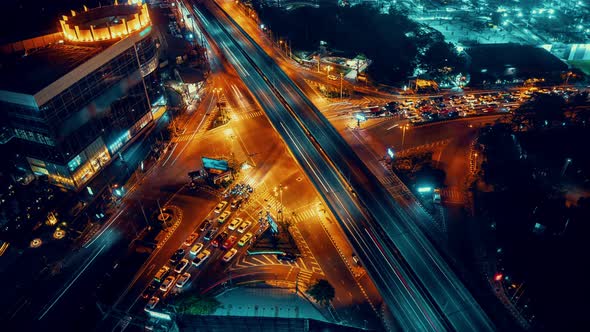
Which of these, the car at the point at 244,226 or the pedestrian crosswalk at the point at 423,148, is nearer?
the car at the point at 244,226

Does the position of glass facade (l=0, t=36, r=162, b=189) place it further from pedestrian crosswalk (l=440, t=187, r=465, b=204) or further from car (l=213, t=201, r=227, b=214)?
pedestrian crosswalk (l=440, t=187, r=465, b=204)

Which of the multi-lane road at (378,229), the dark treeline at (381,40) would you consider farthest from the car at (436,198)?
the dark treeline at (381,40)

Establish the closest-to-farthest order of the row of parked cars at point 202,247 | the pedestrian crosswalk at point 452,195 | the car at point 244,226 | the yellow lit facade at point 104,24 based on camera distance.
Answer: the row of parked cars at point 202,247 → the car at point 244,226 → the pedestrian crosswalk at point 452,195 → the yellow lit facade at point 104,24

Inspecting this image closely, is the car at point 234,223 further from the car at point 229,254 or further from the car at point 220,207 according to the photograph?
the car at point 229,254

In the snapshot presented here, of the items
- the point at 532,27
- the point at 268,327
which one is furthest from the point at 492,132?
the point at 532,27

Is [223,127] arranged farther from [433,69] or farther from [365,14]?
[365,14]

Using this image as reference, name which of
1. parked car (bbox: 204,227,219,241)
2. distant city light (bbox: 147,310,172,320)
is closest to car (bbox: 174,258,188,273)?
parked car (bbox: 204,227,219,241)

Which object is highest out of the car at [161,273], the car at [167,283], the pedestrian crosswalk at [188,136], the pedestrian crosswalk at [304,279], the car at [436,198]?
the pedestrian crosswalk at [188,136]
